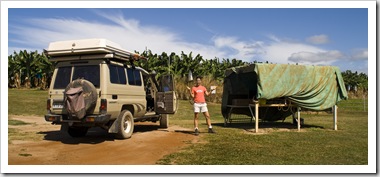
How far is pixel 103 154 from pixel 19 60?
41.2m

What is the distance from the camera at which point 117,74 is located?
377 inches

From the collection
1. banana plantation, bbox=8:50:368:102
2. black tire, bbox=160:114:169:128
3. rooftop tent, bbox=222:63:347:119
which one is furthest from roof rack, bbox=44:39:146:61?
banana plantation, bbox=8:50:368:102

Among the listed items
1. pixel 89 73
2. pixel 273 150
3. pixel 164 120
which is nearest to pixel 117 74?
pixel 89 73

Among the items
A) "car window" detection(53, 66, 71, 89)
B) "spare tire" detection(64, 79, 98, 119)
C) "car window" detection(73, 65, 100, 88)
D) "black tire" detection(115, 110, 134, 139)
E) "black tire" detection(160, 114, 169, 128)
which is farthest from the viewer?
"black tire" detection(160, 114, 169, 128)

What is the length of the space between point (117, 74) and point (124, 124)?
1.48m

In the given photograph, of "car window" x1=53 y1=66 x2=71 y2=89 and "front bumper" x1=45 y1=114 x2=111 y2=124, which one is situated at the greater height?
"car window" x1=53 y1=66 x2=71 y2=89

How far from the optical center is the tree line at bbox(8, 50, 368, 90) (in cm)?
3547

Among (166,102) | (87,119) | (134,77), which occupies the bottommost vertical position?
(87,119)

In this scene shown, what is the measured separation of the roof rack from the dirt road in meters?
2.36

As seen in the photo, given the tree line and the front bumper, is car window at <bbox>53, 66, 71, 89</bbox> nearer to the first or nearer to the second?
the front bumper

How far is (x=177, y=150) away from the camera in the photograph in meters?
8.24

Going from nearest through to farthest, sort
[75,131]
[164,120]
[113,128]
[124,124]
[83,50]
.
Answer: [83,50], [113,128], [124,124], [75,131], [164,120]

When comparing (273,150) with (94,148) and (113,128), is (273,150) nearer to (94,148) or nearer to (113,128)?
(113,128)

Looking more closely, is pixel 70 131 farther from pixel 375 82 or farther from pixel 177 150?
pixel 375 82
